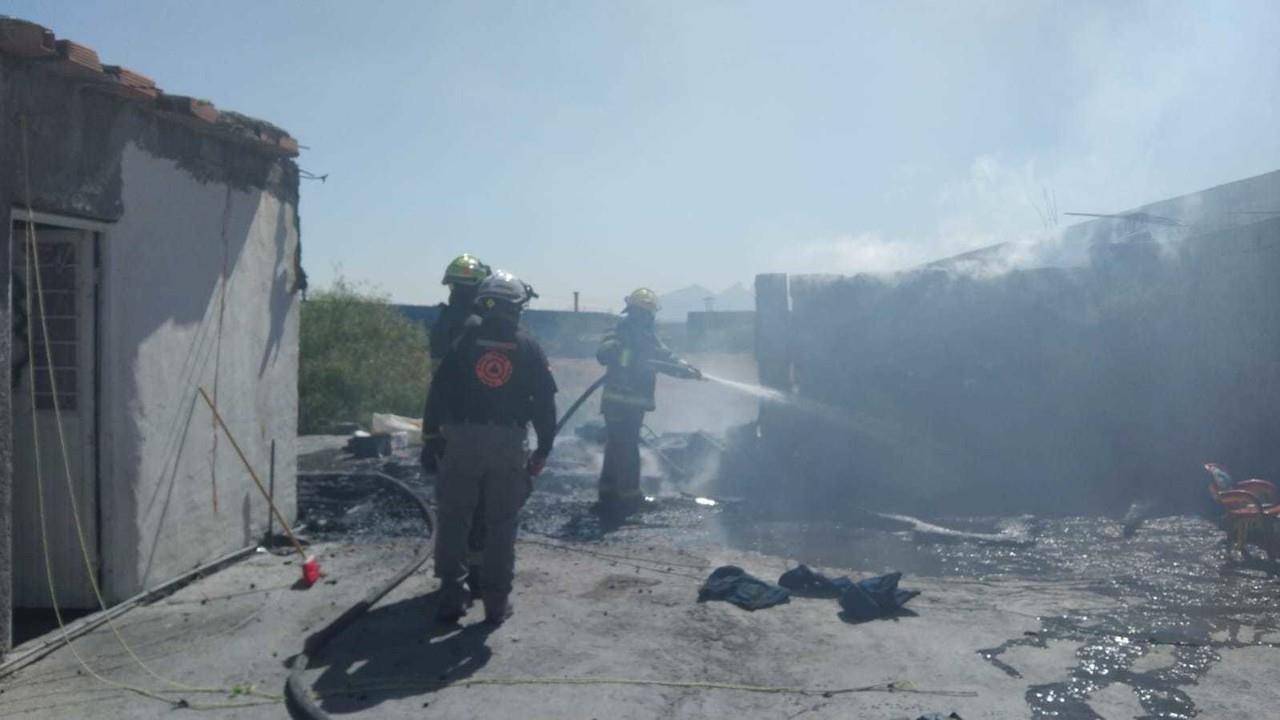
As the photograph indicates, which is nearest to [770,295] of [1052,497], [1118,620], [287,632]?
[1052,497]

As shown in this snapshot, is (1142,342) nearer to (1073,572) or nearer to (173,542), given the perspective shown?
(1073,572)

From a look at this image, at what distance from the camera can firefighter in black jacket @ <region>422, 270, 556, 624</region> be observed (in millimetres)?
5820

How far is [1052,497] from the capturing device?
10695mm

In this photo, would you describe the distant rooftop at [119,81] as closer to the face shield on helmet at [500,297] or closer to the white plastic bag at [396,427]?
the face shield on helmet at [500,297]

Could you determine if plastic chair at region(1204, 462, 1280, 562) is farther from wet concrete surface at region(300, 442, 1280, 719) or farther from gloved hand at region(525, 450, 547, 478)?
gloved hand at region(525, 450, 547, 478)

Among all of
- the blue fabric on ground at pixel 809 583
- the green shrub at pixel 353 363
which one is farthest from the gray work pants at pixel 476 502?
the green shrub at pixel 353 363

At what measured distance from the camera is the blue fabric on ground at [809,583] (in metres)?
6.59

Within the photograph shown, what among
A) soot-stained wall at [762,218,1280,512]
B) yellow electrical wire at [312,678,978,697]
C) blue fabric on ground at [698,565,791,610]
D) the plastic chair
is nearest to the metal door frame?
yellow electrical wire at [312,678,978,697]

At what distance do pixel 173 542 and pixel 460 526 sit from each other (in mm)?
2138

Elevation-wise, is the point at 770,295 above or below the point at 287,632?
above

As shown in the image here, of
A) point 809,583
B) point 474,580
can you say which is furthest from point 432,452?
point 809,583

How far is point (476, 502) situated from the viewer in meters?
5.88

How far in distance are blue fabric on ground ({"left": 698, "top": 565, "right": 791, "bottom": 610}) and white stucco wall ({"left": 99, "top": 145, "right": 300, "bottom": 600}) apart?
3390 millimetres

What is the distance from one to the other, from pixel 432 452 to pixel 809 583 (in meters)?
2.53
